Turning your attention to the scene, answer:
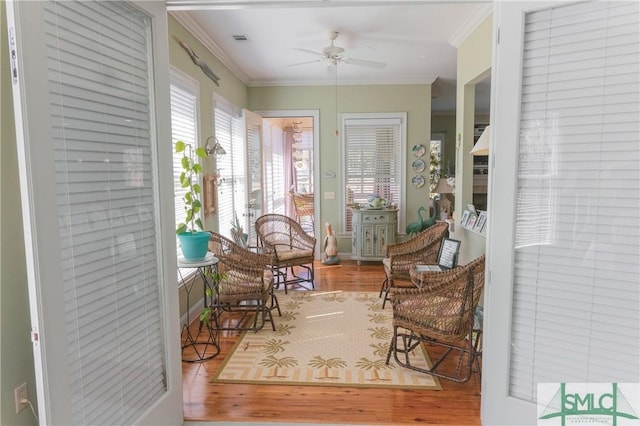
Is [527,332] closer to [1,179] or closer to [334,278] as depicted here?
[1,179]

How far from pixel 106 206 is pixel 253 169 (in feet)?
12.6

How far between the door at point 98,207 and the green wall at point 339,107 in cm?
424

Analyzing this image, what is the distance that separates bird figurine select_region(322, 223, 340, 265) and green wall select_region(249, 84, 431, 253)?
0.38 metres

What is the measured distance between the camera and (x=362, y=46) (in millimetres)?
4414

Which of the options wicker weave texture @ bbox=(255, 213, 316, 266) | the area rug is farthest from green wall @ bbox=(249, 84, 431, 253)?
the area rug

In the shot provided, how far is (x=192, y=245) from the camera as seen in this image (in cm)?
281

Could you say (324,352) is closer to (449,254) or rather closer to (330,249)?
(449,254)

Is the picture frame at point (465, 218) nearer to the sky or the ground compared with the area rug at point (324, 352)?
nearer to the sky

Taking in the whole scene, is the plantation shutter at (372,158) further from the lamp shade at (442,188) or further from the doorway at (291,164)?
the lamp shade at (442,188)

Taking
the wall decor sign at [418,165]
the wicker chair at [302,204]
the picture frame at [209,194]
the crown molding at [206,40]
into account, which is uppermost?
the crown molding at [206,40]

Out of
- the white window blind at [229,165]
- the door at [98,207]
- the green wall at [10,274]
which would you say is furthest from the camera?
the white window blind at [229,165]

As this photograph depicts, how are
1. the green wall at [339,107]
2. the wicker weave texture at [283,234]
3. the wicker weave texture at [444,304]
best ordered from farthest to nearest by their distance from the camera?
the green wall at [339,107] < the wicker weave texture at [283,234] < the wicker weave texture at [444,304]

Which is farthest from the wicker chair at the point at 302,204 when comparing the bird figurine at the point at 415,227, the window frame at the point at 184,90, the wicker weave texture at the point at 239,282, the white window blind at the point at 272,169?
the wicker weave texture at the point at 239,282

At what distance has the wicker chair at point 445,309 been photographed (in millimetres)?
2477
